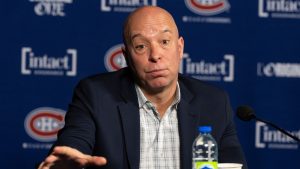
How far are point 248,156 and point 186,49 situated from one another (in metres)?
0.74

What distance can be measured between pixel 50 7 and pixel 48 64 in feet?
1.09

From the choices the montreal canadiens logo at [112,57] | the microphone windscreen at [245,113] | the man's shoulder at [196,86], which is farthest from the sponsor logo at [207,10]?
the microphone windscreen at [245,113]

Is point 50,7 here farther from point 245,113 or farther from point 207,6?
point 245,113

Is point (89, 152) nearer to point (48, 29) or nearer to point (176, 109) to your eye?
point (176, 109)

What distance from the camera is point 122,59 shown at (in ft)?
13.1

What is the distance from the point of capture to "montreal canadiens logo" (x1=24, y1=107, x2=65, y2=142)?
3.90 metres

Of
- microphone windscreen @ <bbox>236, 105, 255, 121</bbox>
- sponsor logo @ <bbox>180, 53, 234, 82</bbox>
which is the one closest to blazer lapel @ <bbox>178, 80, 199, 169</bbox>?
microphone windscreen @ <bbox>236, 105, 255, 121</bbox>

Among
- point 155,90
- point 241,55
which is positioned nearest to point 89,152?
point 155,90

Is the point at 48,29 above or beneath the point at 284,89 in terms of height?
above

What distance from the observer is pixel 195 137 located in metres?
2.53

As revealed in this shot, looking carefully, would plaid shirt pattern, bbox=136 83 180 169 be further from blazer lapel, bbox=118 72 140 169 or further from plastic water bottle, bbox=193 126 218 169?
plastic water bottle, bbox=193 126 218 169

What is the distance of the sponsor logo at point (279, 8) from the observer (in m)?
4.01

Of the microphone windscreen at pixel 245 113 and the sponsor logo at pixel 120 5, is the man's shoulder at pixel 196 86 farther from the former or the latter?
the sponsor logo at pixel 120 5

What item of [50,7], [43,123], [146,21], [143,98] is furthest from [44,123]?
[146,21]
